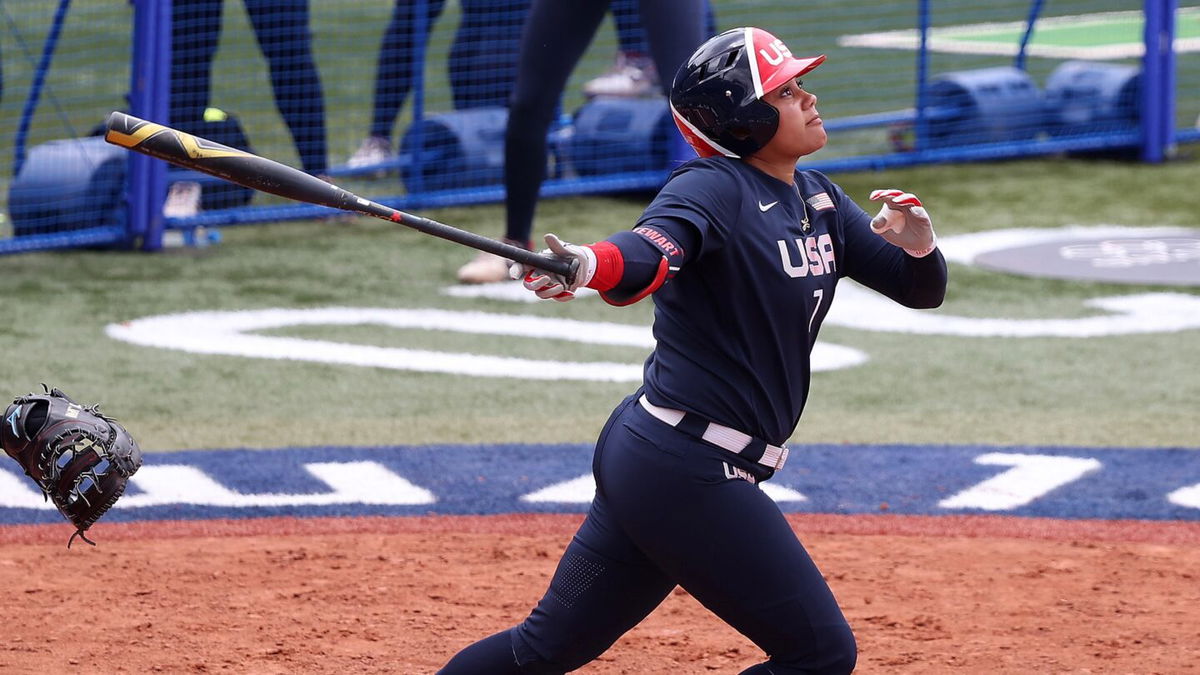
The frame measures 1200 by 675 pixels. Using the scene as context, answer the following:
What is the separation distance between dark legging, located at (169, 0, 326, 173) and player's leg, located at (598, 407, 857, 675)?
637cm

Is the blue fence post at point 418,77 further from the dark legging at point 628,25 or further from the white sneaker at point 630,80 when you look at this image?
the white sneaker at point 630,80

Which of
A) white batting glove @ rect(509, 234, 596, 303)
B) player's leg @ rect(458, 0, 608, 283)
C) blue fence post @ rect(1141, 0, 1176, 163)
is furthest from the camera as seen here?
blue fence post @ rect(1141, 0, 1176, 163)

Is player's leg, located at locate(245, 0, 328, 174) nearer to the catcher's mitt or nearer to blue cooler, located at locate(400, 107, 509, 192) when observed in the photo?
blue cooler, located at locate(400, 107, 509, 192)

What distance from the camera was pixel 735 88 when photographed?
3.26 meters

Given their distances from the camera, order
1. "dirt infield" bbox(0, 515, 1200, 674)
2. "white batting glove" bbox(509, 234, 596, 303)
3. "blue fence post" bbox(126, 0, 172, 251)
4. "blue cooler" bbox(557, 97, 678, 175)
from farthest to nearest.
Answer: "blue cooler" bbox(557, 97, 678, 175) → "blue fence post" bbox(126, 0, 172, 251) → "dirt infield" bbox(0, 515, 1200, 674) → "white batting glove" bbox(509, 234, 596, 303)

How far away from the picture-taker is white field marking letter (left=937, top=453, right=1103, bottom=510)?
5543mm

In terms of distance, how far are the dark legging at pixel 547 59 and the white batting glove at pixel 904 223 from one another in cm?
376

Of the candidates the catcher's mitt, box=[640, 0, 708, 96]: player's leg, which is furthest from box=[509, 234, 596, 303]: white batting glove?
box=[640, 0, 708, 96]: player's leg

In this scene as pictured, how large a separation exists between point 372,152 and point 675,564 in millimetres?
7130

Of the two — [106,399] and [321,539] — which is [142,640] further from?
[106,399]

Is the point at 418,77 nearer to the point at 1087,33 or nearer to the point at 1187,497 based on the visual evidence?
the point at 1187,497

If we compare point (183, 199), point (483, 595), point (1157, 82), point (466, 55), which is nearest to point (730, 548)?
point (483, 595)

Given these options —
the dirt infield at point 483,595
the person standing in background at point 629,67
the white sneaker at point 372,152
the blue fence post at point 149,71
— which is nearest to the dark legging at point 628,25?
the person standing in background at point 629,67

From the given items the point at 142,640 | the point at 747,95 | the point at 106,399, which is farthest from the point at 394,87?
the point at 747,95
